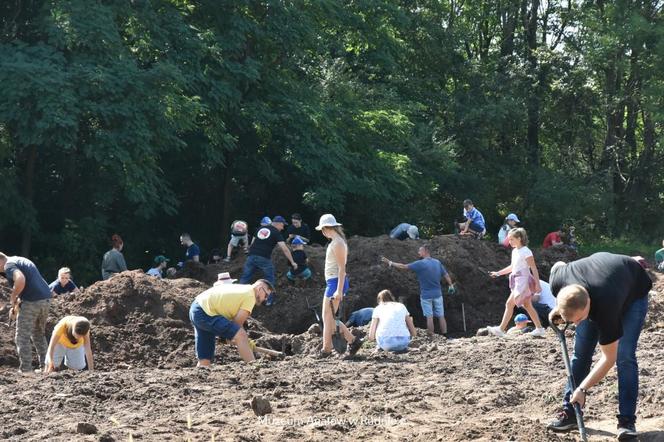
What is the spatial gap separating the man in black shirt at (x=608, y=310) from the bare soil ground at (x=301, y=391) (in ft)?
1.74

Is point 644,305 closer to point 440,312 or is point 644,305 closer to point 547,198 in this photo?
point 440,312

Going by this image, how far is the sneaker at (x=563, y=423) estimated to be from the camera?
8.81m

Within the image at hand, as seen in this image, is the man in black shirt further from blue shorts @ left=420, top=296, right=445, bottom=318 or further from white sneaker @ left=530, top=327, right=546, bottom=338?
blue shorts @ left=420, top=296, right=445, bottom=318

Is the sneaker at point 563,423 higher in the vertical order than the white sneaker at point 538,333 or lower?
lower

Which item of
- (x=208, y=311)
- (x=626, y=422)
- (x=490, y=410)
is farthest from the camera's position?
(x=208, y=311)

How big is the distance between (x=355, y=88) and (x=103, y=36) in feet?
35.0

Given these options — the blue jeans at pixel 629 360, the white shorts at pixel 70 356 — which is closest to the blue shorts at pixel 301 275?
the white shorts at pixel 70 356

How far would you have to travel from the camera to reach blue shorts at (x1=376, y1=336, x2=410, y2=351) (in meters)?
13.8

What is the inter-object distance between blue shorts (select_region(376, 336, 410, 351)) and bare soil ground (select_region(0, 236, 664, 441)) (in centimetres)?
16

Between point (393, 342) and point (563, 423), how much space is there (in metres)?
5.03

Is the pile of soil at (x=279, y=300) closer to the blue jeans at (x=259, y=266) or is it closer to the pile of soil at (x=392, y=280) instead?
the pile of soil at (x=392, y=280)

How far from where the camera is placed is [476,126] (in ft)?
126

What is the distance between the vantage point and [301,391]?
10875 mm

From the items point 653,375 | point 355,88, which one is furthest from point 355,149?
point 653,375
